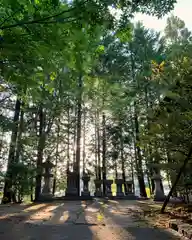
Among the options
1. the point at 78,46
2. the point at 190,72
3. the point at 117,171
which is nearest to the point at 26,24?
the point at 78,46

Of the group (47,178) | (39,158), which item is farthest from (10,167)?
(39,158)

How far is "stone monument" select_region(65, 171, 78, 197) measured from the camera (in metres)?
10.7

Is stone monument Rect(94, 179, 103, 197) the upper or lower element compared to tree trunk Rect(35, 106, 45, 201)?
lower

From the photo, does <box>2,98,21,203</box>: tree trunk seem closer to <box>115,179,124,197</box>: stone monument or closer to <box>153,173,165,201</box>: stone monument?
<box>115,179,124,197</box>: stone monument

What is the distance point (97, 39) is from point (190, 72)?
3522 millimetres

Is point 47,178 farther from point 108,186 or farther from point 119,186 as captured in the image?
point 119,186

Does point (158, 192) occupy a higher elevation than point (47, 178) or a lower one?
lower

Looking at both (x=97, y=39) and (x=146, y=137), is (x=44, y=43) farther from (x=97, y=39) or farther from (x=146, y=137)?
(x=146, y=137)

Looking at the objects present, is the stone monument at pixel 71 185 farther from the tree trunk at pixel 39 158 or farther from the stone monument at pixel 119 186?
the stone monument at pixel 119 186

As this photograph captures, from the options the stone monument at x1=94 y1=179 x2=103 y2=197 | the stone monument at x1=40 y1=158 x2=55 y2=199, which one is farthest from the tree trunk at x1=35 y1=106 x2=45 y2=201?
the stone monument at x1=94 y1=179 x2=103 y2=197

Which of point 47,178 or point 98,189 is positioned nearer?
point 47,178

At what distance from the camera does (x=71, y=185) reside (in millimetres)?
11031

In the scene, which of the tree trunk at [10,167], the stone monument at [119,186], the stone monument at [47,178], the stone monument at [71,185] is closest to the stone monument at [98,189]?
the stone monument at [119,186]

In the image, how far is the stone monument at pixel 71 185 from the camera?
10728 millimetres
